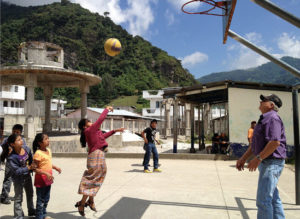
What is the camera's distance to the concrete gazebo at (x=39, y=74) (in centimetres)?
1661

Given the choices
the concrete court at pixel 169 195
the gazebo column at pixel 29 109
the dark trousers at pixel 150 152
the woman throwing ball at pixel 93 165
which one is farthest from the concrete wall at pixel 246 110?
the gazebo column at pixel 29 109

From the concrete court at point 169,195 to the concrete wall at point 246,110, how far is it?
352 cm

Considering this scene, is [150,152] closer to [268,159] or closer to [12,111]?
[268,159]

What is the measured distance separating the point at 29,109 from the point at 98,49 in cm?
9421

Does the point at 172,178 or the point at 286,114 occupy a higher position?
the point at 286,114

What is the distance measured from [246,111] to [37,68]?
12509 mm

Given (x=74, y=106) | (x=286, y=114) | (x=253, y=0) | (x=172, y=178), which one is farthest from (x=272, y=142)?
(x=74, y=106)

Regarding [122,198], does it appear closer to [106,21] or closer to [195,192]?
[195,192]

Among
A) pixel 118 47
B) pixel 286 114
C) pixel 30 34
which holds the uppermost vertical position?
pixel 30 34

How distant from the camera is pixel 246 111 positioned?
1162 centimetres

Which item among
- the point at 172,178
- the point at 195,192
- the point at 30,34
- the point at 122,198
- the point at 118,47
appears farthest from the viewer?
the point at 30,34

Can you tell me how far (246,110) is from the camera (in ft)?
38.1

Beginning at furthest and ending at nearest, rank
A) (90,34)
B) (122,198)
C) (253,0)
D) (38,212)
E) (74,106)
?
(90,34)
(74,106)
(122,198)
(38,212)
(253,0)

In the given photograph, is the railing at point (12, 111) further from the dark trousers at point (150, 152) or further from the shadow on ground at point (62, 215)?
the shadow on ground at point (62, 215)
